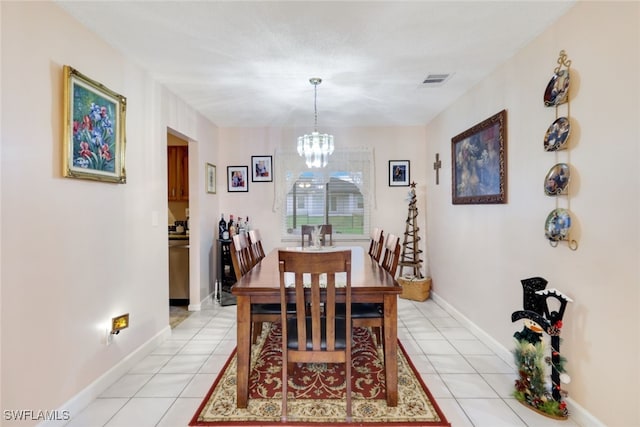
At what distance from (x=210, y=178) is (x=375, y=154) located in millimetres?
2328

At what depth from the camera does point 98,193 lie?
2.17 m

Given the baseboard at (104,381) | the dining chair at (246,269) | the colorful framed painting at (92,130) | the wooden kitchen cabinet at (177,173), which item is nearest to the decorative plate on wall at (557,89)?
the dining chair at (246,269)

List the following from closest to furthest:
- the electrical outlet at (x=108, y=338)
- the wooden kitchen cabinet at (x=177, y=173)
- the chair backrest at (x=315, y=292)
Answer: the chair backrest at (x=315, y=292) → the electrical outlet at (x=108, y=338) → the wooden kitchen cabinet at (x=177, y=173)

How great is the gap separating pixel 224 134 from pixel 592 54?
13.6 ft

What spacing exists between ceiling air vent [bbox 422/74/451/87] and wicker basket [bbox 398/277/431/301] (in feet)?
8.07

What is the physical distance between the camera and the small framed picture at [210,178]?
13.9ft

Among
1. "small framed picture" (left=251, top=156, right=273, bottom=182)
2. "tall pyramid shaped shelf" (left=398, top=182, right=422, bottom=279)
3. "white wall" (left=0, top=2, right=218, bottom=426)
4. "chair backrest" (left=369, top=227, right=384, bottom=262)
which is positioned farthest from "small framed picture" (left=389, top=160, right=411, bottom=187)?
"white wall" (left=0, top=2, right=218, bottom=426)

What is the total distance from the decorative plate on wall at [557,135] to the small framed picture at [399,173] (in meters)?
2.64

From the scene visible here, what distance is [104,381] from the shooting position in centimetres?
220

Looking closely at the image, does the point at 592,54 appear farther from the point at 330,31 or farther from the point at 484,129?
the point at 330,31

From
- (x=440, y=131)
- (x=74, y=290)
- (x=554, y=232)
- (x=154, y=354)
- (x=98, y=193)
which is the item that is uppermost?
(x=440, y=131)

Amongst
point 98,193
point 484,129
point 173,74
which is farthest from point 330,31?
point 98,193

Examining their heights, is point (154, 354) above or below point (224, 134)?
below

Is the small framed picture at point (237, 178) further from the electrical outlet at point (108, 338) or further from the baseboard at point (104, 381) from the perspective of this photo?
the electrical outlet at point (108, 338)
